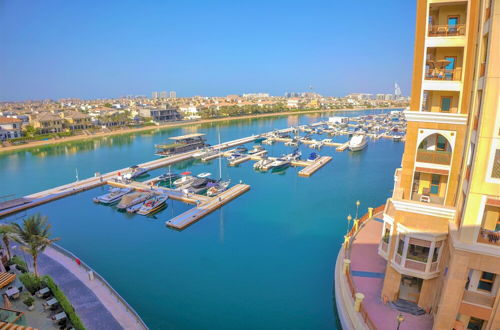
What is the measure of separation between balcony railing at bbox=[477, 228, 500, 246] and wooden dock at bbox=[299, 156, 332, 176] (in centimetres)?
3607

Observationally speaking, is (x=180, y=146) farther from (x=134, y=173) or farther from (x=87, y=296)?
(x=87, y=296)

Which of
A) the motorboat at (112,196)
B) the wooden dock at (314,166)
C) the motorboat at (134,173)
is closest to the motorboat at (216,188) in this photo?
the motorboat at (112,196)

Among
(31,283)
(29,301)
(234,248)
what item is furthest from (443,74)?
(31,283)

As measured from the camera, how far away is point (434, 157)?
14438 millimetres

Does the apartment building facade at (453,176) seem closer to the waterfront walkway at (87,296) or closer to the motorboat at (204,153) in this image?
the waterfront walkway at (87,296)

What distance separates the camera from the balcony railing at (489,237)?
11.2 metres

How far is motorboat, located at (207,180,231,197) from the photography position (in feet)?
122

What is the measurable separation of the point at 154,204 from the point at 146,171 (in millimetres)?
17537

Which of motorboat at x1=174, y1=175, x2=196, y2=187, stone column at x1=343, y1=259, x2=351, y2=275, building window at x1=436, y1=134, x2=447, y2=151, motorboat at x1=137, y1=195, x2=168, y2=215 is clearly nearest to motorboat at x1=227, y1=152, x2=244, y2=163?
motorboat at x1=174, y1=175, x2=196, y2=187

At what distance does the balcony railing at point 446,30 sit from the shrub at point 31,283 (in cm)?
2448

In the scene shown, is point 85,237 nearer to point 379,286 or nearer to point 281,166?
point 379,286

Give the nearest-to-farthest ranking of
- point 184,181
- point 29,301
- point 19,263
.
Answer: point 29,301
point 19,263
point 184,181

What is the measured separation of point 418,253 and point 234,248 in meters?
15.2

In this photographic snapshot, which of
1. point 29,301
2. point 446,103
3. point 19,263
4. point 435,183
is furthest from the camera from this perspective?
point 19,263
